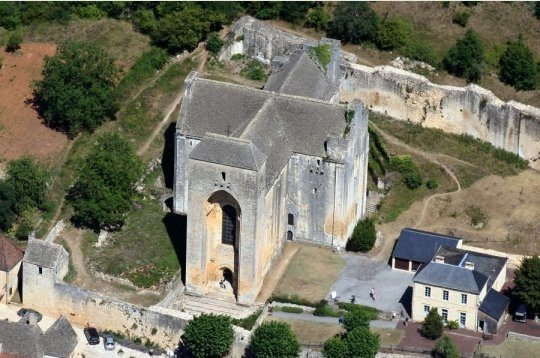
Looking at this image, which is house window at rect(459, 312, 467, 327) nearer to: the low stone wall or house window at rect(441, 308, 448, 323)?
house window at rect(441, 308, 448, 323)

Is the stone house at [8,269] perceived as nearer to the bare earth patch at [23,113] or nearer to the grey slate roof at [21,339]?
the grey slate roof at [21,339]

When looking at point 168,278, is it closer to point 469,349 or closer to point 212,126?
point 212,126

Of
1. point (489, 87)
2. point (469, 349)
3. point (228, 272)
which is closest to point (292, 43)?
point (489, 87)

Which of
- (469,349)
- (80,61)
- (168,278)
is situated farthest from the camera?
(80,61)

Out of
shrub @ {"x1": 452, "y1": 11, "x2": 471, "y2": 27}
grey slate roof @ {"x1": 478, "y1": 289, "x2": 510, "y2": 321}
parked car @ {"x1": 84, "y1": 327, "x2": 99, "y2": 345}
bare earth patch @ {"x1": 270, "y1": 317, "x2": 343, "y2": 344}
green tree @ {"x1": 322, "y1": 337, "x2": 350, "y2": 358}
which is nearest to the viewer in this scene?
green tree @ {"x1": 322, "y1": 337, "x2": 350, "y2": 358}

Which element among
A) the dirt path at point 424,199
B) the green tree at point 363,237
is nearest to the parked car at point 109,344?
the green tree at point 363,237

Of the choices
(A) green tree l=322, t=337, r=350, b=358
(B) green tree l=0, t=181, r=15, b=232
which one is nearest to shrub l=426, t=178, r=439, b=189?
(A) green tree l=322, t=337, r=350, b=358
